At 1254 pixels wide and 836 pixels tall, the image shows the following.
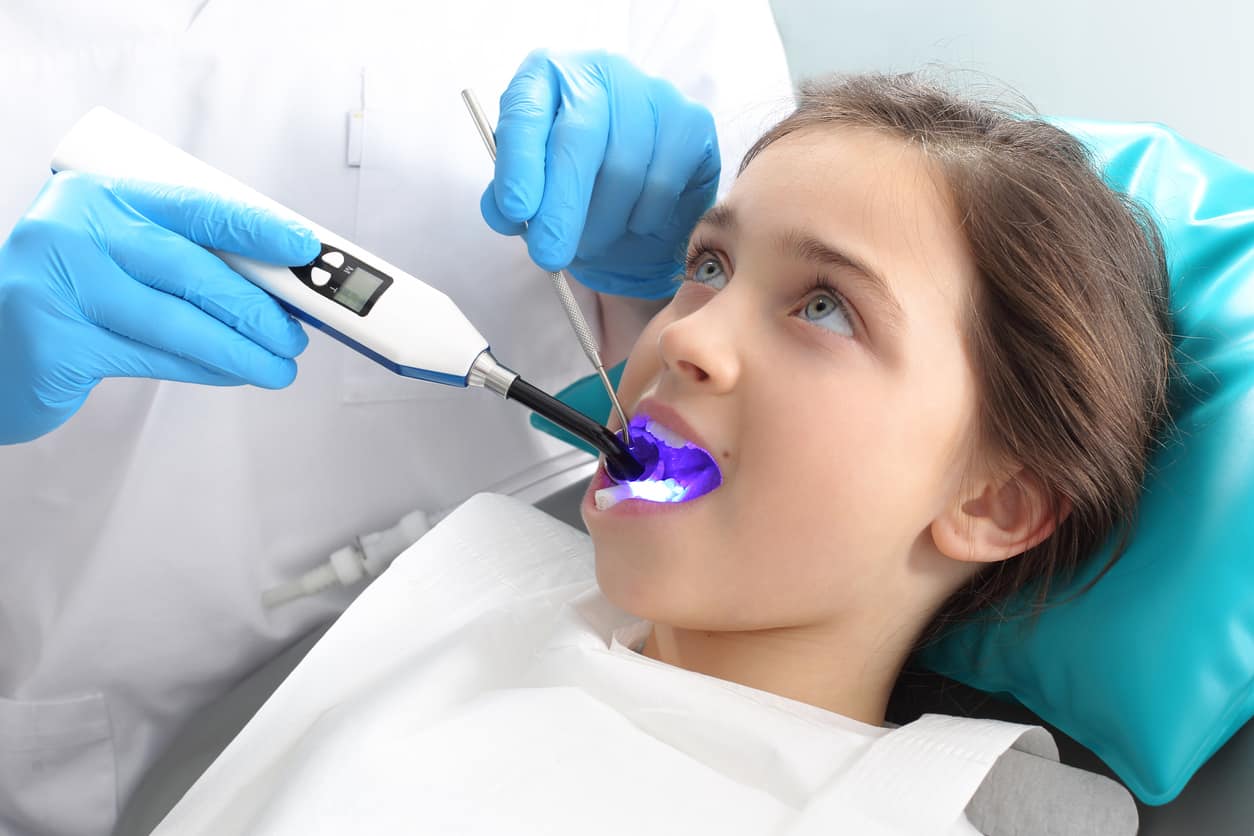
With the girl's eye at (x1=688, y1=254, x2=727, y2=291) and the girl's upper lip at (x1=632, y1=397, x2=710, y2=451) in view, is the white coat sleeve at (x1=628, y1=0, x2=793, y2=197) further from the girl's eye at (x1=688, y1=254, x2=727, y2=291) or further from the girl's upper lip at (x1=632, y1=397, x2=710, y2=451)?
the girl's upper lip at (x1=632, y1=397, x2=710, y2=451)

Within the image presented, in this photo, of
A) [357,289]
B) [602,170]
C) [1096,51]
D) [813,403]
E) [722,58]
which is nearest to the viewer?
[813,403]

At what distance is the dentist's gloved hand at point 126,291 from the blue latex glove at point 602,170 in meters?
0.31

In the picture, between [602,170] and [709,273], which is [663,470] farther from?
[602,170]

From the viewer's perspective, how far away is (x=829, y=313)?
0.99m

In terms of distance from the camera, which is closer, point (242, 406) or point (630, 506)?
point (630, 506)

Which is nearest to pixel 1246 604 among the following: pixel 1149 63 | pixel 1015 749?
pixel 1015 749

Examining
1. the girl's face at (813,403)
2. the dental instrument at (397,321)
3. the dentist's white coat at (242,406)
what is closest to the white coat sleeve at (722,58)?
the dentist's white coat at (242,406)

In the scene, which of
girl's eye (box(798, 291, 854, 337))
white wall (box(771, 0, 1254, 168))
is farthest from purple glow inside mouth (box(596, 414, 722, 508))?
white wall (box(771, 0, 1254, 168))

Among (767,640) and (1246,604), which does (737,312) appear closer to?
(767,640)

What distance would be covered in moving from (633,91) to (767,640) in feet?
2.43

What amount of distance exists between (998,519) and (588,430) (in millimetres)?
429

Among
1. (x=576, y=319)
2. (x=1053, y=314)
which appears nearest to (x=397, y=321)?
(x=576, y=319)

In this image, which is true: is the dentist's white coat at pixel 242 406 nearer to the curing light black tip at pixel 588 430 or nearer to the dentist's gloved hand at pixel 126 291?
the dentist's gloved hand at pixel 126 291

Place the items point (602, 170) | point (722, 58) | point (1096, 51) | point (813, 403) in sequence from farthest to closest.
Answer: point (1096, 51) → point (722, 58) → point (602, 170) → point (813, 403)
